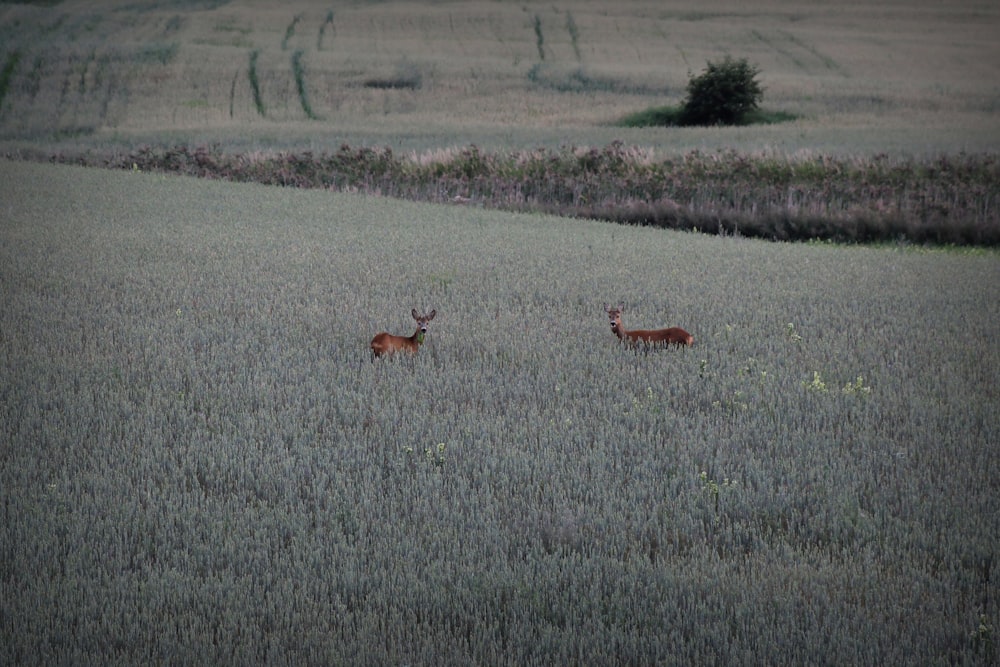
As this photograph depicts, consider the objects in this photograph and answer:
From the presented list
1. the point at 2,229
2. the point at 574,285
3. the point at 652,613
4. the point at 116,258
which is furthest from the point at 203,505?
the point at 2,229

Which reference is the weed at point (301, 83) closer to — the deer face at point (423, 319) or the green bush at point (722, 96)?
the green bush at point (722, 96)

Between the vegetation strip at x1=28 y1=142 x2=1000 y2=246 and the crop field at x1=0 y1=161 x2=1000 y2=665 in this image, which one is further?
the vegetation strip at x1=28 y1=142 x2=1000 y2=246

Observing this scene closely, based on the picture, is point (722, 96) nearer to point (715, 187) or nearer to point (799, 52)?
point (715, 187)

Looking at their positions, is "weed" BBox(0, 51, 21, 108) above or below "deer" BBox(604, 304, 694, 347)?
above

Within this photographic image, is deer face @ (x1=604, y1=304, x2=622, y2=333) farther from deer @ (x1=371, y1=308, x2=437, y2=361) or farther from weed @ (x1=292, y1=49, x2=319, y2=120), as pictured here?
weed @ (x1=292, y1=49, x2=319, y2=120)

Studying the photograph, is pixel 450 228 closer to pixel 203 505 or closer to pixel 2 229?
pixel 2 229

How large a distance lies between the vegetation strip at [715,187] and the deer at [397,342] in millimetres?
13708

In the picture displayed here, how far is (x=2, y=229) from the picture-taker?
14867 millimetres

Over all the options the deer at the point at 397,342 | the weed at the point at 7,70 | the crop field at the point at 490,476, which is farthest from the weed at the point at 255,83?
the deer at the point at 397,342

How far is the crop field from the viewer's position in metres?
3.77

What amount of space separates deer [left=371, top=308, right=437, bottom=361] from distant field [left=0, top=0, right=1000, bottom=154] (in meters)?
19.6

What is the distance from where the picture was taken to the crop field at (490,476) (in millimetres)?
3768

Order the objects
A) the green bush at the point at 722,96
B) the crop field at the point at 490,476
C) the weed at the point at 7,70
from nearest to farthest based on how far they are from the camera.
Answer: the crop field at the point at 490,476 < the green bush at the point at 722,96 < the weed at the point at 7,70

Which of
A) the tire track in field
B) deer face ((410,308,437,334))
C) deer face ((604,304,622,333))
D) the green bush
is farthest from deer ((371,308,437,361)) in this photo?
the tire track in field
